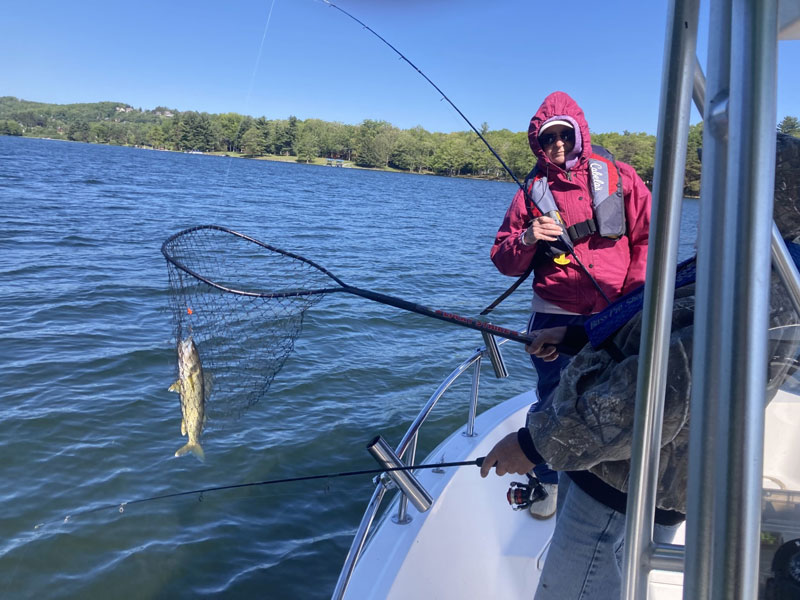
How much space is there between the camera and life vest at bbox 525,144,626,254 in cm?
294

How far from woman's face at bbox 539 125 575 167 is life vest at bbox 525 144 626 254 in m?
0.13

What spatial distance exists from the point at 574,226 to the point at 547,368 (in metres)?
0.71

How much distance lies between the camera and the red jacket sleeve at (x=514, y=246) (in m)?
2.96

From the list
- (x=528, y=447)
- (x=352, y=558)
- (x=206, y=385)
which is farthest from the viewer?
(x=206, y=385)

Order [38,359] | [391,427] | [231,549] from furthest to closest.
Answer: [38,359] → [391,427] → [231,549]

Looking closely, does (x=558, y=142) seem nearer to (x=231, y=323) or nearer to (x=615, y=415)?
(x=615, y=415)

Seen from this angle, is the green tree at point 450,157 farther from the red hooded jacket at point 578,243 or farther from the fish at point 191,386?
the fish at point 191,386

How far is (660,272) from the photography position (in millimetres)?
940

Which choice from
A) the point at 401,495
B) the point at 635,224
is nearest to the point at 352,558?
the point at 401,495

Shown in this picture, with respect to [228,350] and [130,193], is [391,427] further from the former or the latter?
[130,193]

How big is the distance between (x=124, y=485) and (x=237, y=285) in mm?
4356

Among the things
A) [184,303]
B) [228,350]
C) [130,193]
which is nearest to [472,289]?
[228,350]

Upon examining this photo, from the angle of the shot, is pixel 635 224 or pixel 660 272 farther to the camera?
pixel 635 224

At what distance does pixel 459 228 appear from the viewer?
26219 millimetres
